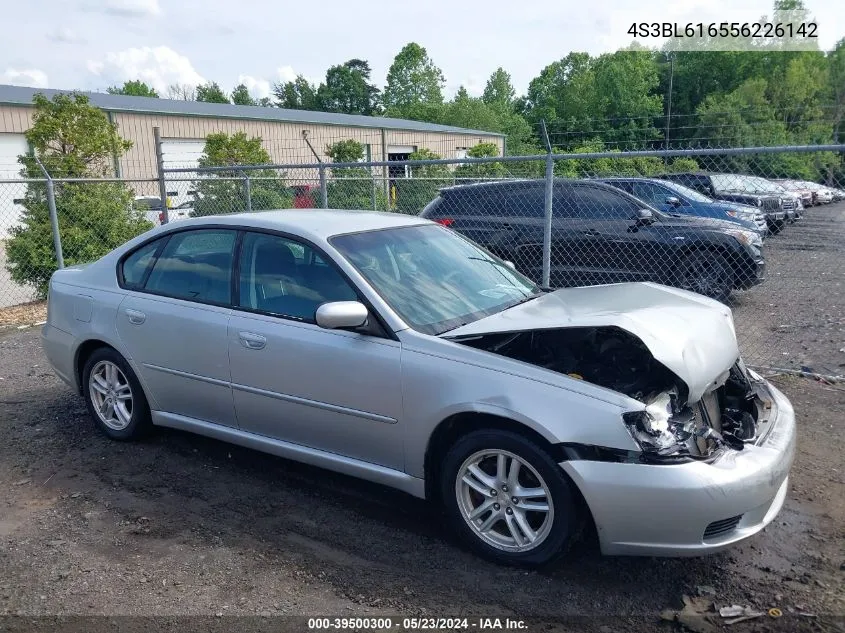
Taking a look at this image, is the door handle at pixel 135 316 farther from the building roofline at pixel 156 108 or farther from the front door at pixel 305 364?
the building roofline at pixel 156 108

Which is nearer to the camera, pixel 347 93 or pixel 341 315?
pixel 341 315

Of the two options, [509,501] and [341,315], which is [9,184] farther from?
[509,501]

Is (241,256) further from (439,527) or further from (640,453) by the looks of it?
(640,453)

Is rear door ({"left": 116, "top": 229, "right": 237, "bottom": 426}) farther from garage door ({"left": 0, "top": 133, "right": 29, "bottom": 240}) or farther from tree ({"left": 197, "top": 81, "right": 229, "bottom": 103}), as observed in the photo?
tree ({"left": 197, "top": 81, "right": 229, "bottom": 103})

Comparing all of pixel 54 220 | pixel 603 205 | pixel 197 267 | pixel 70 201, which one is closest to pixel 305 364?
pixel 197 267

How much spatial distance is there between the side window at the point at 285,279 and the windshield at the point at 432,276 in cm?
15

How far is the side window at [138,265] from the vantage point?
464cm

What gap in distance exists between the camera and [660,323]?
3365 mm

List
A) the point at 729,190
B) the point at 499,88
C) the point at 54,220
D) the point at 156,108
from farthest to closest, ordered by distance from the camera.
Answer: the point at 499,88 < the point at 156,108 < the point at 729,190 < the point at 54,220

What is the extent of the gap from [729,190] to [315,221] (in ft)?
37.4

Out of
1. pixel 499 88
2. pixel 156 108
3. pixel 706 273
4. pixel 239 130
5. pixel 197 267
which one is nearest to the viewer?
pixel 197 267

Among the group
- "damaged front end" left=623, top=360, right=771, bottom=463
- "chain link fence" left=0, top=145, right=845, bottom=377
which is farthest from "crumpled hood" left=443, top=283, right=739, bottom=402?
"chain link fence" left=0, top=145, right=845, bottom=377

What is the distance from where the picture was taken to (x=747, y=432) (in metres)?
3.34

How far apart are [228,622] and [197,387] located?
1726 mm
